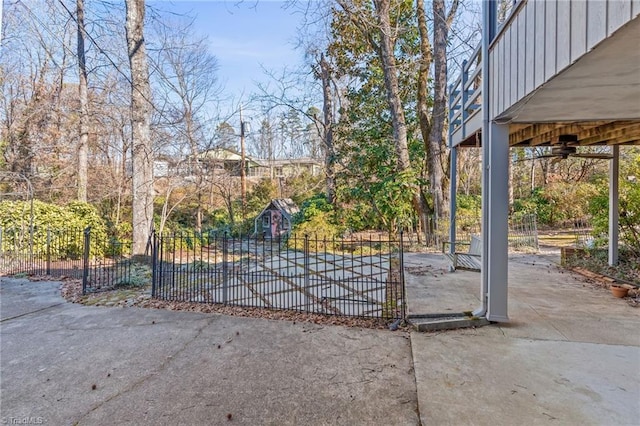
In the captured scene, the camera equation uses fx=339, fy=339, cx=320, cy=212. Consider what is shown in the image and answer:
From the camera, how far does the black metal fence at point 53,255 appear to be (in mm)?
7181

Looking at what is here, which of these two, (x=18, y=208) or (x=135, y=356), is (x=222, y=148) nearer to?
(x=18, y=208)

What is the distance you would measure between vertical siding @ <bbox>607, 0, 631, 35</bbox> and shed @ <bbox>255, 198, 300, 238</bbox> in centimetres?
1147

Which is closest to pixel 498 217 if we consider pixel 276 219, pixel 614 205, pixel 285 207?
pixel 614 205

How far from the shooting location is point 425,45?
426 inches

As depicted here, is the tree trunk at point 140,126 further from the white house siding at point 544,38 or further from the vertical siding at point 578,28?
the vertical siding at point 578,28

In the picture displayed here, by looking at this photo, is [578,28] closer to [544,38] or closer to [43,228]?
[544,38]

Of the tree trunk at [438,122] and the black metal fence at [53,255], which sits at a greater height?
the tree trunk at [438,122]

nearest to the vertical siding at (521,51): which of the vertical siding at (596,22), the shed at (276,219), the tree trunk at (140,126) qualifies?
the vertical siding at (596,22)

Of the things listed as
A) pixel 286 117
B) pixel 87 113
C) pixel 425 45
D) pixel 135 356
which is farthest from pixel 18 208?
pixel 425 45

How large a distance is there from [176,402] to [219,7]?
7.46m

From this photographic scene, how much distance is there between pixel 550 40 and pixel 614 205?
514cm

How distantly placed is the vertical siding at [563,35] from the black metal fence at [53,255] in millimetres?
7182

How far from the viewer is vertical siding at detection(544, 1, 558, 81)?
213 centimetres

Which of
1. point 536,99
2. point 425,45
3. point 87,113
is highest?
point 425,45
